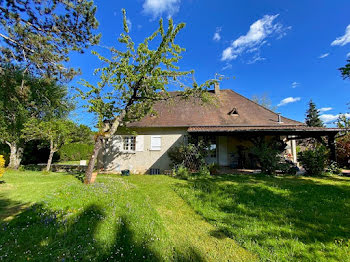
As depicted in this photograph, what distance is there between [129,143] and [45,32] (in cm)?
755

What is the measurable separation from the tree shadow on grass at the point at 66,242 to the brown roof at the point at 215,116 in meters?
8.11

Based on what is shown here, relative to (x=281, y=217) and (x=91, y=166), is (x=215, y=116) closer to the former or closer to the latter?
(x=91, y=166)

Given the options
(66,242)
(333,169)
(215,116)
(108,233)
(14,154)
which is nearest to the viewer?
(66,242)

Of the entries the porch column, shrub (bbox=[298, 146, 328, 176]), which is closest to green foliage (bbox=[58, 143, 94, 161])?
shrub (bbox=[298, 146, 328, 176])

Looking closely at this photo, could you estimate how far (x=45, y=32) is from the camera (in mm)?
5965

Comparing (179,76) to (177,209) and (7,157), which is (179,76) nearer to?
(177,209)

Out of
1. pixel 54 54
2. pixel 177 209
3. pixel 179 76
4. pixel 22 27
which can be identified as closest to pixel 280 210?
pixel 177 209

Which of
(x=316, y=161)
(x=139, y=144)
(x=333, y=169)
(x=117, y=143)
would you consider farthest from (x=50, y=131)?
(x=333, y=169)

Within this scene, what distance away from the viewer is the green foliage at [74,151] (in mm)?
20156

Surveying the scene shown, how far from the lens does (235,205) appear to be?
176 inches

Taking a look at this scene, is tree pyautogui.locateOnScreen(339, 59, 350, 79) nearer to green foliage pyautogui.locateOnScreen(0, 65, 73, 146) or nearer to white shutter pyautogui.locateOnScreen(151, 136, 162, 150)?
white shutter pyautogui.locateOnScreen(151, 136, 162, 150)

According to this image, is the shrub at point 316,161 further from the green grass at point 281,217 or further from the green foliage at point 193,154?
the green foliage at point 193,154

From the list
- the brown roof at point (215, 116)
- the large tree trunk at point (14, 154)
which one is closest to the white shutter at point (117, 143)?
the brown roof at point (215, 116)

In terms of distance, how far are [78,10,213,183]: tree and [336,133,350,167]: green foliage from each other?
37.5 ft
